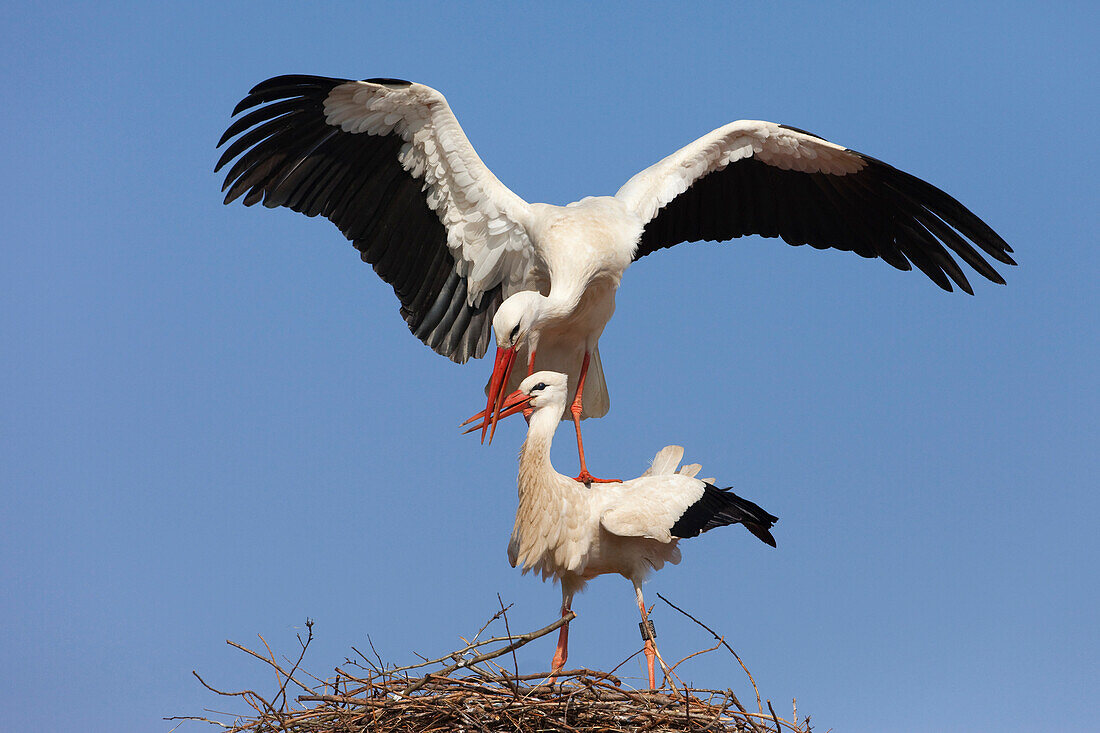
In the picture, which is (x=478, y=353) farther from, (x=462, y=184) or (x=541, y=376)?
(x=541, y=376)

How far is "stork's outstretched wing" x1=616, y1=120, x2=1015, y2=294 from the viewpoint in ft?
16.8

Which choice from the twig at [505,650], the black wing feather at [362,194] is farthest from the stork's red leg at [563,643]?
the black wing feather at [362,194]

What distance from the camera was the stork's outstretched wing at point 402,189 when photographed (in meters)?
4.93

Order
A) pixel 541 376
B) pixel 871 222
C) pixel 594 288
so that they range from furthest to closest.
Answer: pixel 871 222 < pixel 594 288 < pixel 541 376

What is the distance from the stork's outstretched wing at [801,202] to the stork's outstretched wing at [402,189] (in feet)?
2.10

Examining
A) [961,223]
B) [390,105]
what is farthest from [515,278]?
[961,223]

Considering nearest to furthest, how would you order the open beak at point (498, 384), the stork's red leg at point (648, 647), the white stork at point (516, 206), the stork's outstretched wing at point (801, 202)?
the stork's red leg at point (648, 647) → the open beak at point (498, 384) → the white stork at point (516, 206) → the stork's outstretched wing at point (801, 202)

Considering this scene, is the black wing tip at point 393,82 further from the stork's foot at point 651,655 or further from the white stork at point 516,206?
the stork's foot at point 651,655

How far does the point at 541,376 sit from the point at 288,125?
5.98 ft

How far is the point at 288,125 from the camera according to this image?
504cm

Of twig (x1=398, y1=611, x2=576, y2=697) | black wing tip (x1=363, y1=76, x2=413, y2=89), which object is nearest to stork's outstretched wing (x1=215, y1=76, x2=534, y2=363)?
black wing tip (x1=363, y1=76, x2=413, y2=89)

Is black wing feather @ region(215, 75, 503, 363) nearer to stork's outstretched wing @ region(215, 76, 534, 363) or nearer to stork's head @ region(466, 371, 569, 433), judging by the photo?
stork's outstretched wing @ region(215, 76, 534, 363)

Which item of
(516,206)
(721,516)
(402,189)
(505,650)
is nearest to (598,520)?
(721,516)

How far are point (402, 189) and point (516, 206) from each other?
0.61 m
